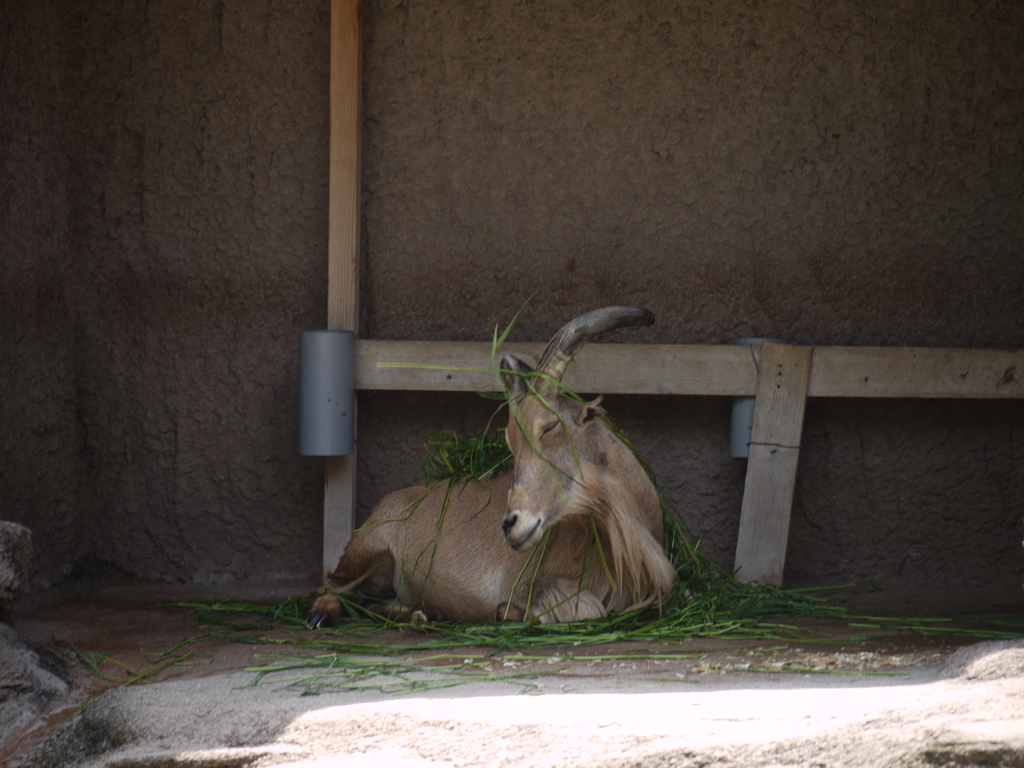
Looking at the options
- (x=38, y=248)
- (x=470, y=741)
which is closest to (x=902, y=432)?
(x=470, y=741)

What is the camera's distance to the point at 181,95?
5.01 meters

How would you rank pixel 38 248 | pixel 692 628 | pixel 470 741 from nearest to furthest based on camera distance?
pixel 470 741
pixel 692 628
pixel 38 248

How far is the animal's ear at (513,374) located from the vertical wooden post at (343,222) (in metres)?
0.95

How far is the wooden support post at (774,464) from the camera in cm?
466

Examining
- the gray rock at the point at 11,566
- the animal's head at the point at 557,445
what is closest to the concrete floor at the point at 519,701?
the gray rock at the point at 11,566

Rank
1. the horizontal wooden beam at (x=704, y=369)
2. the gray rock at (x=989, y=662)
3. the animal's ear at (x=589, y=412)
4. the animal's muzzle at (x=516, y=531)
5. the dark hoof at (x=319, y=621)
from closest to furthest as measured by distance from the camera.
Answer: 1. the gray rock at (x=989, y=662)
2. the animal's muzzle at (x=516, y=531)
3. the animal's ear at (x=589, y=412)
4. the dark hoof at (x=319, y=621)
5. the horizontal wooden beam at (x=704, y=369)

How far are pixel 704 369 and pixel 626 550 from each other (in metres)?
1.14

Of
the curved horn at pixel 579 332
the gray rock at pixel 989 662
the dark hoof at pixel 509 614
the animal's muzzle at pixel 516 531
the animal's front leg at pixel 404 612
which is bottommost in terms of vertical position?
the animal's front leg at pixel 404 612

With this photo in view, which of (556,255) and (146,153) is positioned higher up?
(146,153)

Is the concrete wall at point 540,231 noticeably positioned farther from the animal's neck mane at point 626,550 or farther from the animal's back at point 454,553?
the animal's neck mane at point 626,550

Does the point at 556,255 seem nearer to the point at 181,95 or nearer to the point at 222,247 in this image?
the point at 222,247

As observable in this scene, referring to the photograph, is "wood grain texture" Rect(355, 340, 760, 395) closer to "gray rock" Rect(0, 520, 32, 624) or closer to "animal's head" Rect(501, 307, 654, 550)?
"animal's head" Rect(501, 307, 654, 550)

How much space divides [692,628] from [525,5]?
3018mm

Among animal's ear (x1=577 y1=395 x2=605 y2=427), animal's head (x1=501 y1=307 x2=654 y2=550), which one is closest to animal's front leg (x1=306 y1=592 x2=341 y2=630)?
animal's head (x1=501 y1=307 x2=654 y2=550)
